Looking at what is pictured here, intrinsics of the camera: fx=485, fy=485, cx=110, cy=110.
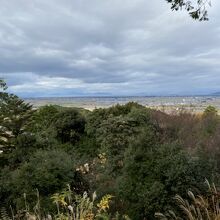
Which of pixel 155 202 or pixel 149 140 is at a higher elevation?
pixel 149 140

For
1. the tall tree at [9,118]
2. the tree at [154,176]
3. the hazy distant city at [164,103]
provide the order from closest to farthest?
the tree at [154,176]
the tall tree at [9,118]
the hazy distant city at [164,103]

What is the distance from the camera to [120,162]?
16.2m

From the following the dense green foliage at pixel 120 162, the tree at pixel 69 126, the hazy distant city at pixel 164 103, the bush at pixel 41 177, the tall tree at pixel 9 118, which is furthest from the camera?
the hazy distant city at pixel 164 103

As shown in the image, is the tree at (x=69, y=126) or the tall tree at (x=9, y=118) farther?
the tree at (x=69, y=126)

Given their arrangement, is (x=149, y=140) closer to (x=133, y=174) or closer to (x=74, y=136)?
(x=133, y=174)

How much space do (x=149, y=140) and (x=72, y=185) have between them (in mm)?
1915

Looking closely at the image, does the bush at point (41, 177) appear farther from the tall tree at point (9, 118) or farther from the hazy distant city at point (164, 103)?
the hazy distant city at point (164, 103)

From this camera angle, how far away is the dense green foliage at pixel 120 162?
9172 millimetres

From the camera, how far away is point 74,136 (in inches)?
852

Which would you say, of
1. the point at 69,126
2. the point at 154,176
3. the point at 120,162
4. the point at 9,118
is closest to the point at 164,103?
the point at 69,126

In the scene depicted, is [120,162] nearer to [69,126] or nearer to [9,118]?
[9,118]

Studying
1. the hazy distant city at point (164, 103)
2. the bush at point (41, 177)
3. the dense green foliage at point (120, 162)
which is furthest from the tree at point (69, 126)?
the bush at point (41, 177)

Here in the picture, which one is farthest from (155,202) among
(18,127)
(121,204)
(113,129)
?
(113,129)

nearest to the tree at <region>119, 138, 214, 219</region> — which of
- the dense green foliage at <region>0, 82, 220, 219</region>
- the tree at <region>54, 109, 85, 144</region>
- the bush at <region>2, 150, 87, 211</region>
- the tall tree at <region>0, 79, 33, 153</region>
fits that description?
the dense green foliage at <region>0, 82, 220, 219</region>
